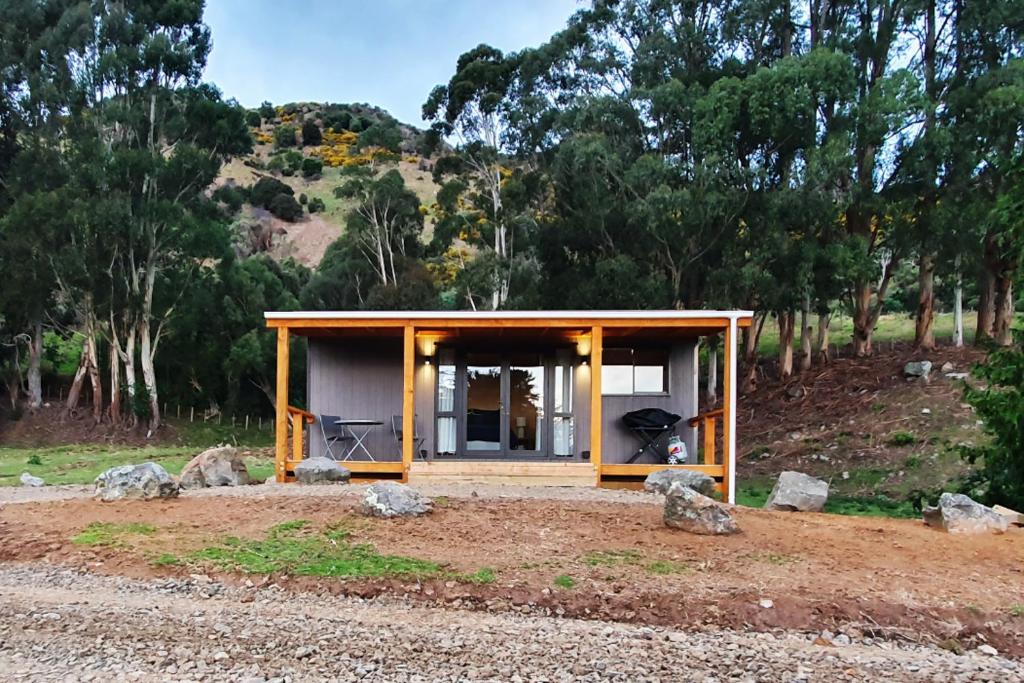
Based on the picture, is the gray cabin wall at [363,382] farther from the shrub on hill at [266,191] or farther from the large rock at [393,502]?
the shrub on hill at [266,191]

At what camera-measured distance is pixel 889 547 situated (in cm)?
588

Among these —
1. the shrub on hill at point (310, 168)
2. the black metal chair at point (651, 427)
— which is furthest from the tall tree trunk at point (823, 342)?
the shrub on hill at point (310, 168)

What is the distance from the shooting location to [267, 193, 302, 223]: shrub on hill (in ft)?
158

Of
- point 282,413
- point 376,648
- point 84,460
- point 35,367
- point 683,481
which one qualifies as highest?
point 35,367

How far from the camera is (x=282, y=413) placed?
9.32 m

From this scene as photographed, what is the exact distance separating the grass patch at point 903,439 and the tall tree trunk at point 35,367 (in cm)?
2220

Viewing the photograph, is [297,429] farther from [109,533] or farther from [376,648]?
[376,648]

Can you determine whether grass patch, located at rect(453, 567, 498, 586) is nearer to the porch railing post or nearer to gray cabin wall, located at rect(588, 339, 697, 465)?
the porch railing post

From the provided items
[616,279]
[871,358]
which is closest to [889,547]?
[616,279]

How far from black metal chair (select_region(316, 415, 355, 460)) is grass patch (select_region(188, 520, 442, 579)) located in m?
4.45

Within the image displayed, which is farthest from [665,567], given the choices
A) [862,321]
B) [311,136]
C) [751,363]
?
[311,136]

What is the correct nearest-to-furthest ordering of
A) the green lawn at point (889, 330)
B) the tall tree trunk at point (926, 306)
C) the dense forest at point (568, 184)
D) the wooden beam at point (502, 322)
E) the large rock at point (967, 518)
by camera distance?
the large rock at point (967, 518), the wooden beam at point (502, 322), the dense forest at point (568, 184), the tall tree trunk at point (926, 306), the green lawn at point (889, 330)

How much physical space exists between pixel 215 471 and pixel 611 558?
535cm

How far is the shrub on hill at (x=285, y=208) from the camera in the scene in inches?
1901
